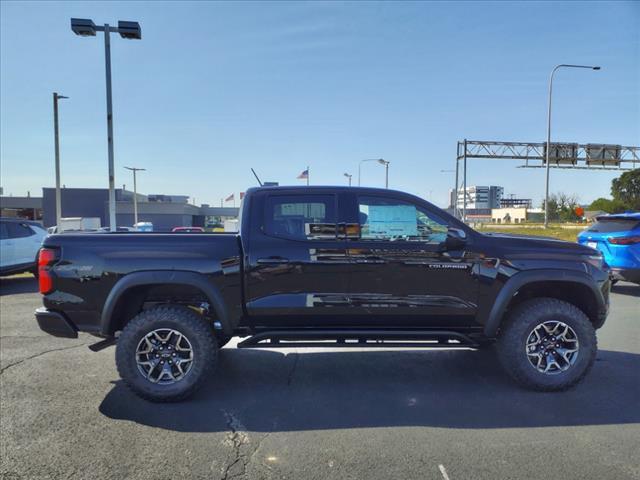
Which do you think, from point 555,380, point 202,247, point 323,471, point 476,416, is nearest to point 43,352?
point 202,247

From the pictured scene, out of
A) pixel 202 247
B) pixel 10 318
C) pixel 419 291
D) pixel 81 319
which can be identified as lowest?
pixel 10 318

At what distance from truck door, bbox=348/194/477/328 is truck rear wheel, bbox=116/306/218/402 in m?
1.44

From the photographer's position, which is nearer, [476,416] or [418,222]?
[476,416]

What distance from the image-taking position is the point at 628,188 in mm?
73938

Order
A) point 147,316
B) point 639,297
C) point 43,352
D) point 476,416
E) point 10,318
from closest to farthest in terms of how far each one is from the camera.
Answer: point 476,416
point 147,316
point 43,352
point 10,318
point 639,297

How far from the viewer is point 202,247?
13.1 feet

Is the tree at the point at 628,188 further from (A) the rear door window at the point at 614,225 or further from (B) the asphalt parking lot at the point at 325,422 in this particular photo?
(B) the asphalt parking lot at the point at 325,422

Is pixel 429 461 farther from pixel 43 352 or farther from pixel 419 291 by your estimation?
pixel 43 352

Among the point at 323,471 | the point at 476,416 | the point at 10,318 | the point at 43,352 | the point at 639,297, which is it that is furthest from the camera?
the point at 639,297

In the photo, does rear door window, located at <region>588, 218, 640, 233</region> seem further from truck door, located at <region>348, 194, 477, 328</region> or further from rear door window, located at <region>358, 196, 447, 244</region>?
rear door window, located at <region>358, 196, 447, 244</region>

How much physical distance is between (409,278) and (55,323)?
325 cm

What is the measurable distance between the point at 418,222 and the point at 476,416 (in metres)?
1.77

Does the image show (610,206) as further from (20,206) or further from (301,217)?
(20,206)

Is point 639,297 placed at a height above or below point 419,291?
below
